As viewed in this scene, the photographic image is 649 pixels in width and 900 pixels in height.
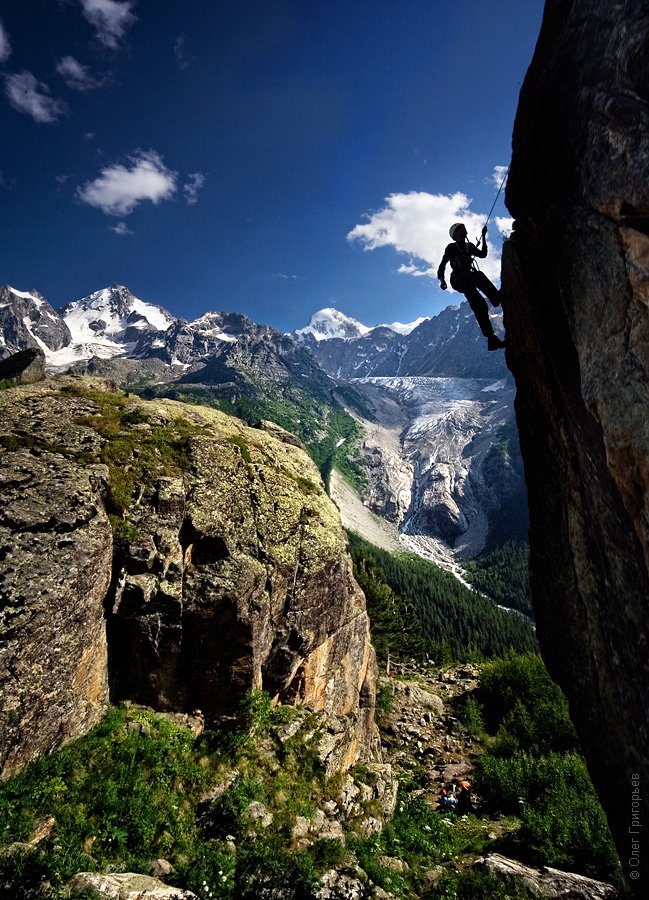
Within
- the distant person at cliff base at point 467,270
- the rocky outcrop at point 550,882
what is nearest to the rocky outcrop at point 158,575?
the rocky outcrop at point 550,882

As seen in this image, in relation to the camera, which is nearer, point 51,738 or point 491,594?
point 51,738

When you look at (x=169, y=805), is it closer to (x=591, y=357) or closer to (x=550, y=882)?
(x=550, y=882)

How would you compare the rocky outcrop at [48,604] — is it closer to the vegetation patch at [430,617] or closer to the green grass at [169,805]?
the green grass at [169,805]

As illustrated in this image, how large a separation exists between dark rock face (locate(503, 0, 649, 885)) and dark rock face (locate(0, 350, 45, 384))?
32.9 m

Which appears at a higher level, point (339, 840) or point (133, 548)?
point (133, 548)

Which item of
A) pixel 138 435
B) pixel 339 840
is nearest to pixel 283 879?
pixel 339 840

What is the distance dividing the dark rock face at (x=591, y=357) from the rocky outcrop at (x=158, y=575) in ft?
34.0

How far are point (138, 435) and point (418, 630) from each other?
202ft

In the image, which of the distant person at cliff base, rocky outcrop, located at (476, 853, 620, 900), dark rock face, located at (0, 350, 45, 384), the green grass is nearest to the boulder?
the green grass

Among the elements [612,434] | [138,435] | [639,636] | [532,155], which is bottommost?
[639,636]

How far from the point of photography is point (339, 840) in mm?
13883

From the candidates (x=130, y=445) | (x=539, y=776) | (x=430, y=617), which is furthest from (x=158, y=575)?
(x=430, y=617)

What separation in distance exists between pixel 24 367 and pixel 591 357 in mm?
36513

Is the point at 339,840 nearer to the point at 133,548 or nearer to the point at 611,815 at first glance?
the point at 611,815
